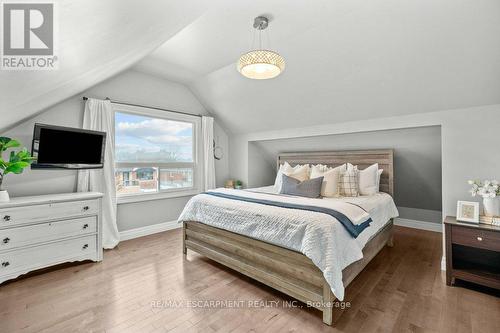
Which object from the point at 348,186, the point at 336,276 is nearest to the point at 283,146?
the point at 348,186

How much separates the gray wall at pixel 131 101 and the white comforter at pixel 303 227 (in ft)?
4.77

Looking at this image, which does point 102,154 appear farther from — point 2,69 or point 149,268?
point 2,69

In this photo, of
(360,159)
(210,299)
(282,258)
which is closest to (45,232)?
(210,299)

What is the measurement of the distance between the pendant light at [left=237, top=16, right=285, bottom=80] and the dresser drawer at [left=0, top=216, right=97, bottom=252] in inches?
99.1

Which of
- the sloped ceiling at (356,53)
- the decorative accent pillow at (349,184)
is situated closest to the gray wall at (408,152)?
the sloped ceiling at (356,53)

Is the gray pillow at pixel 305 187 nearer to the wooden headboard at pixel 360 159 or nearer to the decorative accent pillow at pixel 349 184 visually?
the decorative accent pillow at pixel 349 184

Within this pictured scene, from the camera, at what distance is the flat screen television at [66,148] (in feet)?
8.09

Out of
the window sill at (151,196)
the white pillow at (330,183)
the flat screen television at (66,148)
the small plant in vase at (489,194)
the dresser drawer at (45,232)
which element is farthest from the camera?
the window sill at (151,196)

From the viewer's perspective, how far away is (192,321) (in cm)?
175

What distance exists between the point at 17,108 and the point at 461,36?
3.83 meters

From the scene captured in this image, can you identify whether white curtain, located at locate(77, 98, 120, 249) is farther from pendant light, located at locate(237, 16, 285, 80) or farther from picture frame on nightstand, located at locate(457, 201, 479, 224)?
picture frame on nightstand, located at locate(457, 201, 479, 224)

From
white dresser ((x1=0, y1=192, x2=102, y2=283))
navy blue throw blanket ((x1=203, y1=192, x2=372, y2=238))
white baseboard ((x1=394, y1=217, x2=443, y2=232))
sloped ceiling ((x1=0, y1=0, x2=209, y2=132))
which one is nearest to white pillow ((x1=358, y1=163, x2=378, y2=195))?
navy blue throw blanket ((x1=203, y1=192, x2=372, y2=238))

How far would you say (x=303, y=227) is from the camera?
Answer: 1864 millimetres

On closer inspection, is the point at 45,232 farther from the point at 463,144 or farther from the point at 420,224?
the point at 420,224
